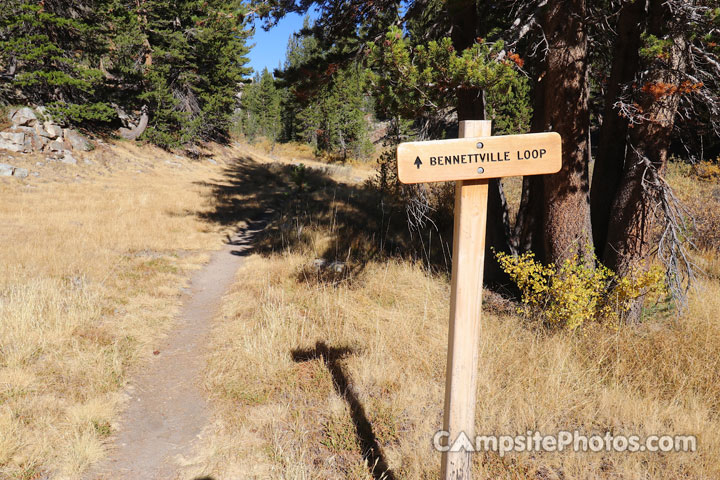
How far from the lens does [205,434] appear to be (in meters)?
3.54

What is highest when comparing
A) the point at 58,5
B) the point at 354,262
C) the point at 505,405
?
the point at 58,5

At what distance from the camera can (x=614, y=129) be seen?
17.3 feet

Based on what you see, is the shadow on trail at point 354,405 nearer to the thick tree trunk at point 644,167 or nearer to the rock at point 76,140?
the thick tree trunk at point 644,167

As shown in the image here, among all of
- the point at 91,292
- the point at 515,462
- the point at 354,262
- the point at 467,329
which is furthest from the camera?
the point at 354,262

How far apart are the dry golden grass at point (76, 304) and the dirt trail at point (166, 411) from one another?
0.51 feet

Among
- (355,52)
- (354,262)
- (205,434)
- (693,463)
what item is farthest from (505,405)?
(355,52)

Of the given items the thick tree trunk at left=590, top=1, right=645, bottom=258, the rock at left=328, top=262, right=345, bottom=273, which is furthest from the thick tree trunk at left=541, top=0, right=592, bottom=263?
the rock at left=328, top=262, right=345, bottom=273

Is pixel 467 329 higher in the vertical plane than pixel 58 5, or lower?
lower

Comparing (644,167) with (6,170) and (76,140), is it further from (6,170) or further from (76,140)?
(76,140)

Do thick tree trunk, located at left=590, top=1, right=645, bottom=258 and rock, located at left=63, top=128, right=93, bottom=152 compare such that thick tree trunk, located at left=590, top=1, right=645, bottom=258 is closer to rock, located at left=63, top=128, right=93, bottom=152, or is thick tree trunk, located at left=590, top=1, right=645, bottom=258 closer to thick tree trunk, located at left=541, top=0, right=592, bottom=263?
thick tree trunk, located at left=541, top=0, right=592, bottom=263

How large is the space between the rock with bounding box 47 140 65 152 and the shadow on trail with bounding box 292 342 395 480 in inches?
823

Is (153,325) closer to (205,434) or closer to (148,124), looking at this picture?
(205,434)

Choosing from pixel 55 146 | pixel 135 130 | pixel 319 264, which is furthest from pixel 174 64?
pixel 319 264

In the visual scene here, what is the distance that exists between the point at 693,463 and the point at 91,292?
715 centimetres
